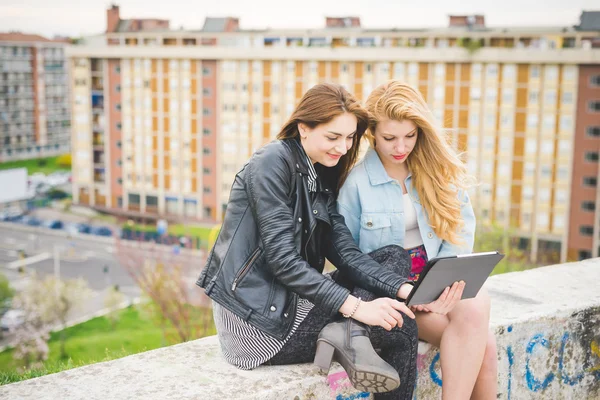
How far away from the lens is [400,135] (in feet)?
8.41

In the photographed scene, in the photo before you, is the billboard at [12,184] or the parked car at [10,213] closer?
the billboard at [12,184]

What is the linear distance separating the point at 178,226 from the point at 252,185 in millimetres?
46885

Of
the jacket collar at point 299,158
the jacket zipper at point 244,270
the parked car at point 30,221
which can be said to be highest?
the jacket collar at point 299,158

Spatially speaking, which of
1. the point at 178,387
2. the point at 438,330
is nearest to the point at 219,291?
the point at 178,387

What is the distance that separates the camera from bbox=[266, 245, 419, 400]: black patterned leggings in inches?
86.7

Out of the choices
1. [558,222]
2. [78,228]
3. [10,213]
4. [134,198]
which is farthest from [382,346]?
[10,213]

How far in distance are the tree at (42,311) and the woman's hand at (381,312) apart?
29.4 metres

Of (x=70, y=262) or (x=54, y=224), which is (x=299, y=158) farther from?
(x=54, y=224)

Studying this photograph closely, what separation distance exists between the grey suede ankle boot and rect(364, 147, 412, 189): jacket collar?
2.10 ft

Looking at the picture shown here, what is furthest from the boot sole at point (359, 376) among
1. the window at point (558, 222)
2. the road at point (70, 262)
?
the window at point (558, 222)

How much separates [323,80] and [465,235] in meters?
30.2

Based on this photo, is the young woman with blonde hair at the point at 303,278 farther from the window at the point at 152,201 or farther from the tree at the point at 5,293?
the window at the point at 152,201

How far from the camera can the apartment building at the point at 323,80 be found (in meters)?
38.6

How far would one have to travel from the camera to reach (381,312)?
6.96 ft
